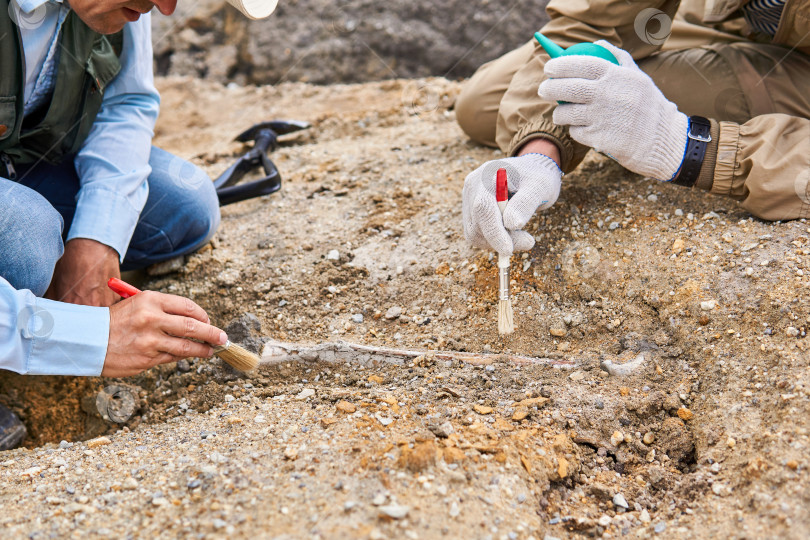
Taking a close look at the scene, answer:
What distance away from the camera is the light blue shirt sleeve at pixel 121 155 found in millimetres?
2021

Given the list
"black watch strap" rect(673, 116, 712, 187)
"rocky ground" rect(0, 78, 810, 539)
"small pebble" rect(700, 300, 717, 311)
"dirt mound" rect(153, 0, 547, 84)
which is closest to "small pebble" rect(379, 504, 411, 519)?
"rocky ground" rect(0, 78, 810, 539)

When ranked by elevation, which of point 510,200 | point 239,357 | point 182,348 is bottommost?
point 239,357

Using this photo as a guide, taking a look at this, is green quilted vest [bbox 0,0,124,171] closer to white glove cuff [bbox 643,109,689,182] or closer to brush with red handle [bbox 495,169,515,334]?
brush with red handle [bbox 495,169,515,334]

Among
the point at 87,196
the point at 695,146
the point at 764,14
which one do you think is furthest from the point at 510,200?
the point at 87,196

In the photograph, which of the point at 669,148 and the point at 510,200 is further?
the point at 669,148

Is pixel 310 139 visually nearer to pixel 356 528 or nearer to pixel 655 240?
pixel 655 240

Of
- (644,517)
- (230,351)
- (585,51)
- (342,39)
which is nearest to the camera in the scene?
(644,517)

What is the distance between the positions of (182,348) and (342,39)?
318cm

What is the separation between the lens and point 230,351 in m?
1.79

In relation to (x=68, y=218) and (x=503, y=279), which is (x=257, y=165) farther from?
(x=503, y=279)

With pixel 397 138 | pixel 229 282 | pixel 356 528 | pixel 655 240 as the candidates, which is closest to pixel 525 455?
pixel 356 528

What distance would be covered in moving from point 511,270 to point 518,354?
32cm

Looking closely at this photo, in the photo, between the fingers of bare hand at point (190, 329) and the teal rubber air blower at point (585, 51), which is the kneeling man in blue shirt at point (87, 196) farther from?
the teal rubber air blower at point (585, 51)

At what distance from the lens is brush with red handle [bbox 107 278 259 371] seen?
1.76 m
